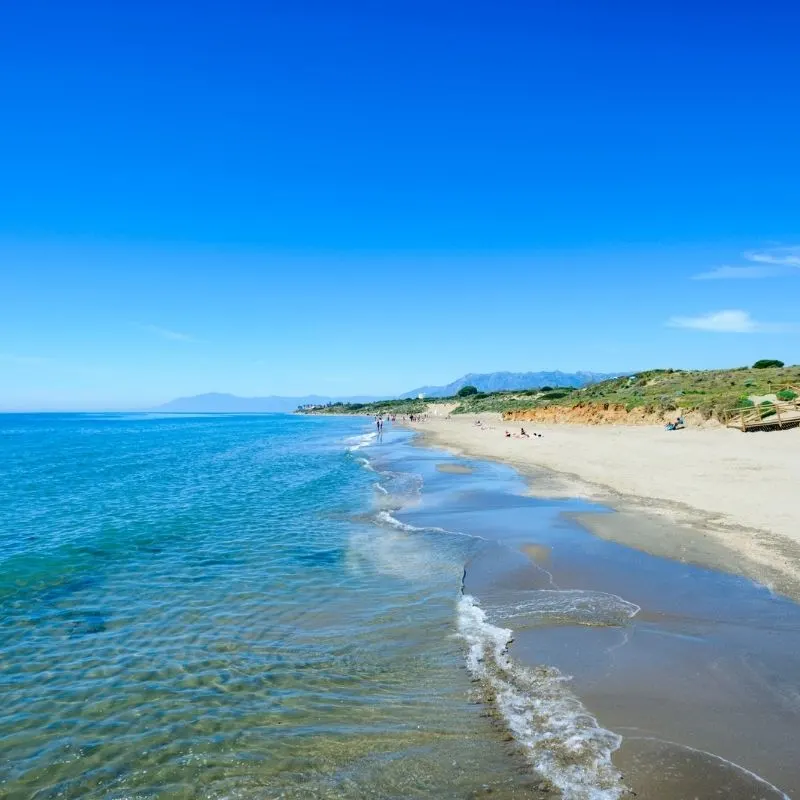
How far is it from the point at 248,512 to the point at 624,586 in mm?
12335

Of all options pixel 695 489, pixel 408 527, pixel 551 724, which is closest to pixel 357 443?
pixel 408 527

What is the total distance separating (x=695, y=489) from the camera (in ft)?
53.5

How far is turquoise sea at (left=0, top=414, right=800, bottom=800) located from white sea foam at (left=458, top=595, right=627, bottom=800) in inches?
0.9

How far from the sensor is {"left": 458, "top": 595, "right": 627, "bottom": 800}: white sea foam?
14.6ft

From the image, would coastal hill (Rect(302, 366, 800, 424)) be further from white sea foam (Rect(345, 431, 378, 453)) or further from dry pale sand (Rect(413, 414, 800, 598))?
white sea foam (Rect(345, 431, 378, 453))

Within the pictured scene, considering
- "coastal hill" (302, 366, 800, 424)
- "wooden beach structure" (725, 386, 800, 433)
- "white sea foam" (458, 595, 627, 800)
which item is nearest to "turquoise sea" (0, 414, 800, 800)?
"white sea foam" (458, 595, 627, 800)

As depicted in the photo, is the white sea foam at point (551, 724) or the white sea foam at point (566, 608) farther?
the white sea foam at point (566, 608)

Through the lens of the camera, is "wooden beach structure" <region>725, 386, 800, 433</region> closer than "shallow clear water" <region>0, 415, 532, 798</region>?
No

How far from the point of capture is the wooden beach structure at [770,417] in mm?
26984

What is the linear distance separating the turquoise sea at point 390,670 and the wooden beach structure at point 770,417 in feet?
68.6

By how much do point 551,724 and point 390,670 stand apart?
220 cm

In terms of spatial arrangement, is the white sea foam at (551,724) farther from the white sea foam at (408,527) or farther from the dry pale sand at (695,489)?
the white sea foam at (408,527)

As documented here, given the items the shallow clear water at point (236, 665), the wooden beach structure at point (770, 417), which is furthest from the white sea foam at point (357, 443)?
the shallow clear water at point (236, 665)

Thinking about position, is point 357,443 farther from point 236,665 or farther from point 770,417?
point 236,665
